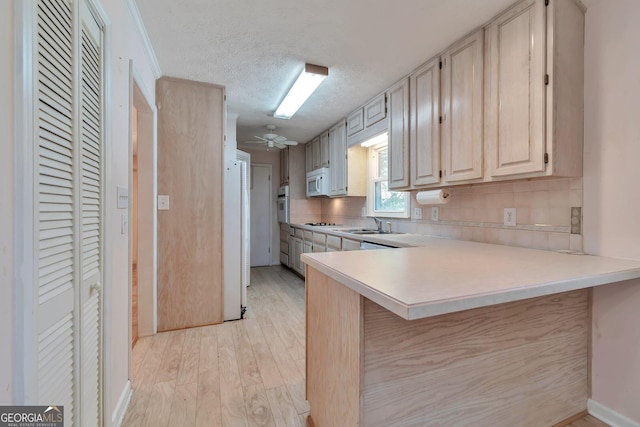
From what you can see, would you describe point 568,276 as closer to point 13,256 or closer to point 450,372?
point 450,372

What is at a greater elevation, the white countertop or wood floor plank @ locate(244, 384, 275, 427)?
the white countertop

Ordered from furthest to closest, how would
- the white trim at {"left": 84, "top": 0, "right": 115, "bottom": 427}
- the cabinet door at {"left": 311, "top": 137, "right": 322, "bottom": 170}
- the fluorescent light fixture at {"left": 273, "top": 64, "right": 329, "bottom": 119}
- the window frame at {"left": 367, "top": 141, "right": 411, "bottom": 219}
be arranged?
1. the cabinet door at {"left": 311, "top": 137, "right": 322, "bottom": 170}
2. the window frame at {"left": 367, "top": 141, "right": 411, "bottom": 219}
3. the fluorescent light fixture at {"left": 273, "top": 64, "right": 329, "bottom": 119}
4. the white trim at {"left": 84, "top": 0, "right": 115, "bottom": 427}

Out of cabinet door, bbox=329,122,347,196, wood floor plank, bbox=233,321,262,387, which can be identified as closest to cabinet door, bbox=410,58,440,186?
cabinet door, bbox=329,122,347,196

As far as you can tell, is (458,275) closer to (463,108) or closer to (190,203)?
(463,108)

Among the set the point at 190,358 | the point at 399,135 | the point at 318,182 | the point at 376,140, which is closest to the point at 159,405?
the point at 190,358

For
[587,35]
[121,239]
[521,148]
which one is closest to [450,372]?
[521,148]

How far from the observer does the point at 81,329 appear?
39.4 inches

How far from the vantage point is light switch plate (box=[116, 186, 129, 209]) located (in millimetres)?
1520

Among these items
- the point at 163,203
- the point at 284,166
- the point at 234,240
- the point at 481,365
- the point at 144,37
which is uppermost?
the point at 144,37

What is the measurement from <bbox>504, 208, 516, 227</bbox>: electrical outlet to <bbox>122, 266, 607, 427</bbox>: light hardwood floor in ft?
3.60

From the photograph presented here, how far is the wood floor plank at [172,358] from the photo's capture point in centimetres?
187

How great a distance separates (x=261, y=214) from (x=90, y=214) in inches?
177

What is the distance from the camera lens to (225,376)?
6.11ft

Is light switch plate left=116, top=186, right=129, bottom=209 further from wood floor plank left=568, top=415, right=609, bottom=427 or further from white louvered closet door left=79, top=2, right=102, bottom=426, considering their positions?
wood floor plank left=568, top=415, right=609, bottom=427
